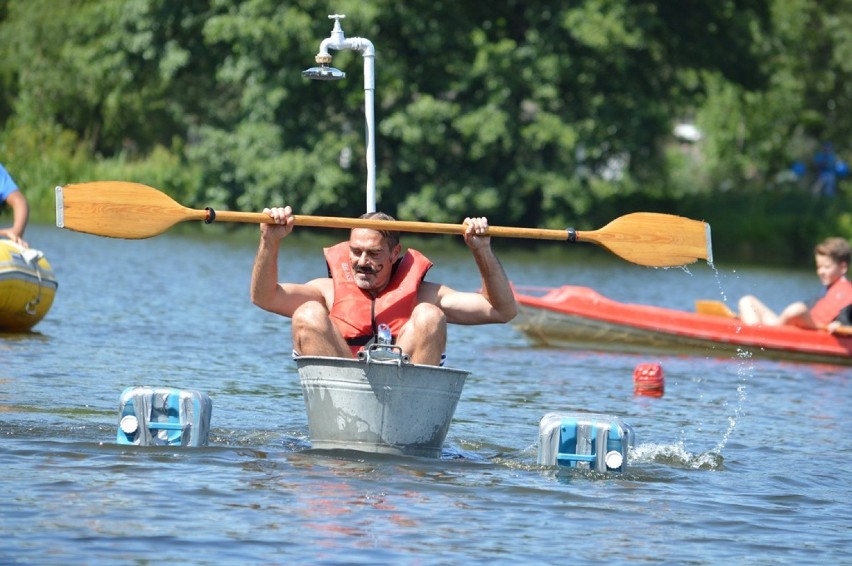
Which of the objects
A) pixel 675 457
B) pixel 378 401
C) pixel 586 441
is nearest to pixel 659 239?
pixel 675 457

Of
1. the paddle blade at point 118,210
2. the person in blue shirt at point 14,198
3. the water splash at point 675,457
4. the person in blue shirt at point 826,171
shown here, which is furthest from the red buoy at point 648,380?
the person in blue shirt at point 826,171

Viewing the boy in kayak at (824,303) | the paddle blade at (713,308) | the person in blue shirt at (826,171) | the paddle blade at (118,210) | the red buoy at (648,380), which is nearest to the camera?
the paddle blade at (118,210)

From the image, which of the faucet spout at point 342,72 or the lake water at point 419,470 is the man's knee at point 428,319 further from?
the faucet spout at point 342,72

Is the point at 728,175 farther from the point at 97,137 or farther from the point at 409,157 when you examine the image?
the point at 97,137

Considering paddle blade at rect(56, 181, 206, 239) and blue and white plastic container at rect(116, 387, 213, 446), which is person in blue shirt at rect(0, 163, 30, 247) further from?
blue and white plastic container at rect(116, 387, 213, 446)

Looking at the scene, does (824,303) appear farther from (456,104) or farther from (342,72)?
(456,104)

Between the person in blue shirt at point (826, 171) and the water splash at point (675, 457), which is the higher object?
the person in blue shirt at point (826, 171)

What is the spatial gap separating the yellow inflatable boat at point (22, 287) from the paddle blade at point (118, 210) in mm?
4703

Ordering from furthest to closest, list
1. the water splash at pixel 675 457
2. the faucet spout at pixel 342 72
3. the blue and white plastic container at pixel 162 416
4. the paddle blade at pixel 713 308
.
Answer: the paddle blade at pixel 713 308, the faucet spout at pixel 342 72, the water splash at pixel 675 457, the blue and white plastic container at pixel 162 416

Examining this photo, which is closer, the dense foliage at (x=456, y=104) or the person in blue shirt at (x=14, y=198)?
the person in blue shirt at (x=14, y=198)

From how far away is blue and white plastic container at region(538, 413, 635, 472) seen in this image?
812 centimetres

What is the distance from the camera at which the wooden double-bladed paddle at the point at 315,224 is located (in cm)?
794

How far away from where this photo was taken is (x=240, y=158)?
32.5m

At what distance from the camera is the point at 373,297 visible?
27.1 feet
